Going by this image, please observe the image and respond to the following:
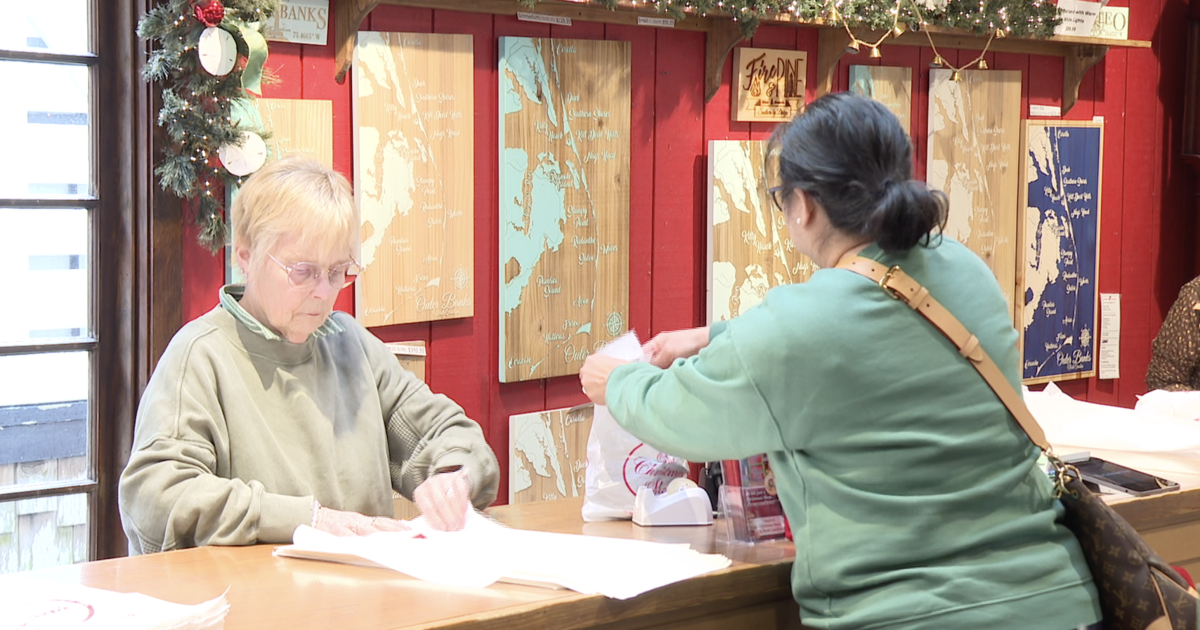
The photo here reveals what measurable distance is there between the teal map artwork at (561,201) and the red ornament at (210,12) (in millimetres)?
952

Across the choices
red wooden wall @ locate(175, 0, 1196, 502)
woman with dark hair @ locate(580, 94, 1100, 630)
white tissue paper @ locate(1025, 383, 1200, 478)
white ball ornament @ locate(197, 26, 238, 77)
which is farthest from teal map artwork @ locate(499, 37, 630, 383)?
woman with dark hair @ locate(580, 94, 1100, 630)

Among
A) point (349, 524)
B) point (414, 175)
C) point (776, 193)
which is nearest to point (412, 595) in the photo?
point (349, 524)

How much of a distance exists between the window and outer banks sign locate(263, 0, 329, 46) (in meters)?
0.36

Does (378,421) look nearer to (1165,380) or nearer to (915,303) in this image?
(915,303)

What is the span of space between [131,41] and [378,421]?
142 cm

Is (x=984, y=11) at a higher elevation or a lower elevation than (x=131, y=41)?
higher

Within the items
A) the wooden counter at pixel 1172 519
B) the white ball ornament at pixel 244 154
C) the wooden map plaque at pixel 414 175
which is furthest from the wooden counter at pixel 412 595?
the wooden map plaque at pixel 414 175

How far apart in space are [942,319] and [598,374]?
558 millimetres

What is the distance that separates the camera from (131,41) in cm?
307

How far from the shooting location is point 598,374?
1.92 metres

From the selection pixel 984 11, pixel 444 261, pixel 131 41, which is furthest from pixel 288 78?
pixel 984 11

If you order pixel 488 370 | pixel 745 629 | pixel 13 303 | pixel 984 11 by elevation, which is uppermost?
pixel 984 11

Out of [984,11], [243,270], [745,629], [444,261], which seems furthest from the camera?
[984,11]

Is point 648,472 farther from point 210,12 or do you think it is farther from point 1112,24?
point 1112,24
